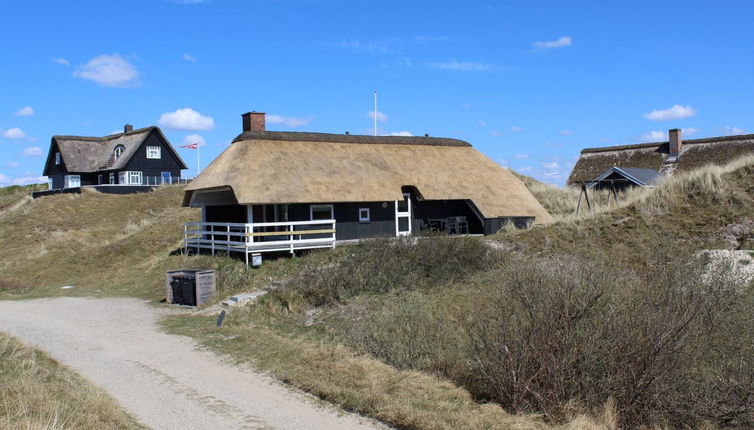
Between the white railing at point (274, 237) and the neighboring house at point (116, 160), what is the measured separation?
30432 mm

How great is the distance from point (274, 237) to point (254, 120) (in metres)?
6.53

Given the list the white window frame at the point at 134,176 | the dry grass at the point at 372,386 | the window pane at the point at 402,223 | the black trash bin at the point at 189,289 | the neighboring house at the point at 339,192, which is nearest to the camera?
the dry grass at the point at 372,386

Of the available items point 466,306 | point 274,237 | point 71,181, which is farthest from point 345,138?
point 71,181

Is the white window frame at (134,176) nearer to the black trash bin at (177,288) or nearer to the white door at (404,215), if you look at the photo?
the white door at (404,215)

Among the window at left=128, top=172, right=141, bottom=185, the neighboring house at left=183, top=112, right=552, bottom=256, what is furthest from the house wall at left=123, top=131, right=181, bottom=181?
the neighboring house at left=183, top=112, right=552, bottom=256

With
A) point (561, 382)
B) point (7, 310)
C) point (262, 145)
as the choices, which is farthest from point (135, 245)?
point (561, 382)

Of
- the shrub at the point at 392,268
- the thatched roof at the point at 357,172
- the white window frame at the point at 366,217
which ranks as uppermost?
the thatched roof at the point at 357,172

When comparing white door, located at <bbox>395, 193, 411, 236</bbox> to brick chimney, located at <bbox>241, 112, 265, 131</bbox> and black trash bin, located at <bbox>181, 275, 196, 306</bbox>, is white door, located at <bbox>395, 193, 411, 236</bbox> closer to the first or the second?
brick chimney, located at <bbox>241, 112, 265, 131</bbox>

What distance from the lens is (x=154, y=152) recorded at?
181 ft

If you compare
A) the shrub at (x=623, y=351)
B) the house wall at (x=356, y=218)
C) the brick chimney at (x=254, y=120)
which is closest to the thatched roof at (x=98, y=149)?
the brick chimney at (x=254, y=120)

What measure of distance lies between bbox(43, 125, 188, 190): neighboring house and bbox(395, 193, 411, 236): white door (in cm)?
3200

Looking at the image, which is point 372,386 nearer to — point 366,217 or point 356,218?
point 356,218

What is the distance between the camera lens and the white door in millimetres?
27500

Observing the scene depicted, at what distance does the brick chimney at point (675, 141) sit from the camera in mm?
43044
